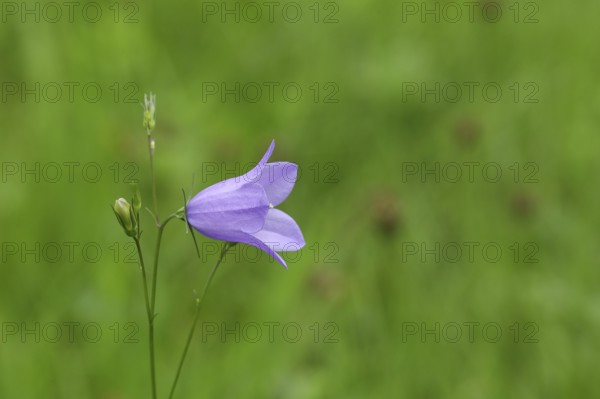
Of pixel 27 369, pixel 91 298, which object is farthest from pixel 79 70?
pixel 27 369

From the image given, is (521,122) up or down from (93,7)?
down

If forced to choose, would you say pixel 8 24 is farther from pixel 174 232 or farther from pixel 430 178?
pixel 430 178
